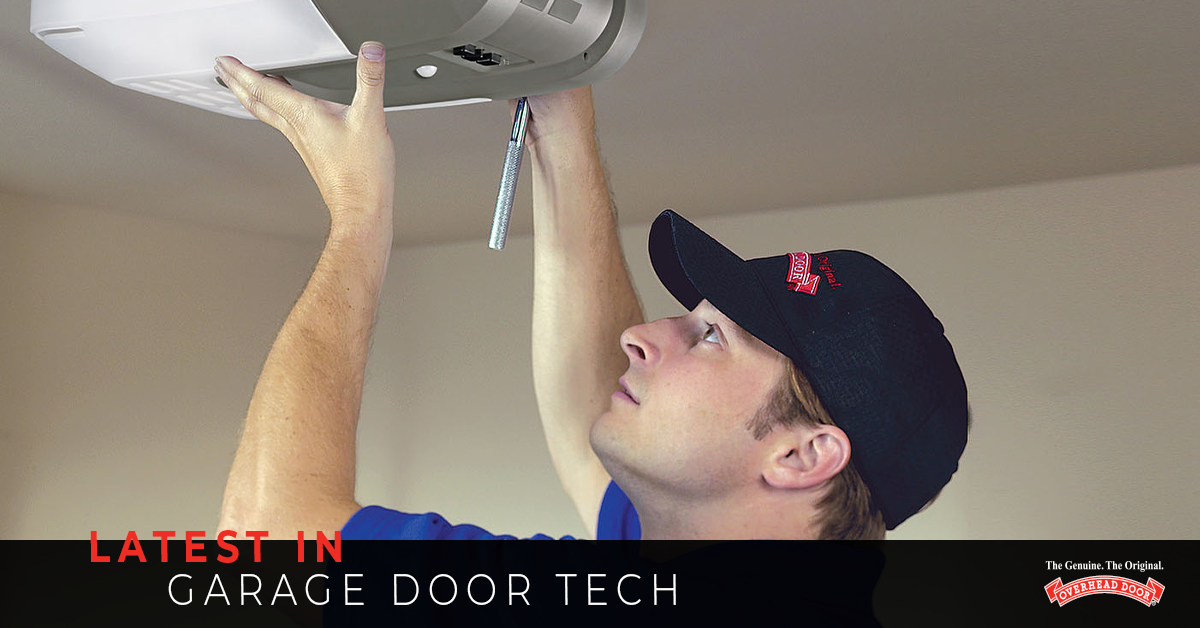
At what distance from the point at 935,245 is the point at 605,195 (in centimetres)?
221

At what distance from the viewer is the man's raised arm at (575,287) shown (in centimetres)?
116

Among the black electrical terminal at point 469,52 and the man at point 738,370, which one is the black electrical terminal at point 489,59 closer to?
the black electrical terminal at point 469,52

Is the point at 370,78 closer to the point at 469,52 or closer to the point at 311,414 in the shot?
the point at 469,52

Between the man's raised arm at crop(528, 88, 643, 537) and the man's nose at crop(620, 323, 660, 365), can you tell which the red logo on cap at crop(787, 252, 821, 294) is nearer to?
the man's nose at crop(620, 323, 660, 365)

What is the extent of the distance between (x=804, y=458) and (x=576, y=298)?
1.19ft

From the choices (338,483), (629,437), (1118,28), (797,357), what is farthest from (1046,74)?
(338,483)

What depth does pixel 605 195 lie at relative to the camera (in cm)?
120

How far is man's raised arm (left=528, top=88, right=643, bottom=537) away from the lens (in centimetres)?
116

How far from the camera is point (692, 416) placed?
38.4 inches
